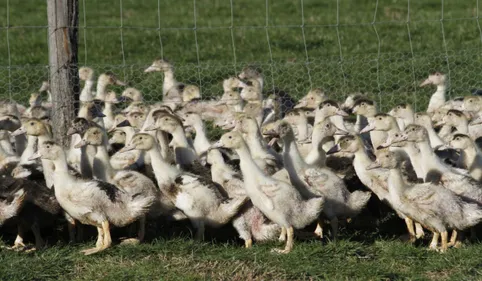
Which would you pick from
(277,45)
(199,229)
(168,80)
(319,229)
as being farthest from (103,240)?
(277,45)

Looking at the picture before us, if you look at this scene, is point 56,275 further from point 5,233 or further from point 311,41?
point 311,41

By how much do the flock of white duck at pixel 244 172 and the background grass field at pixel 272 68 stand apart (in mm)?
258

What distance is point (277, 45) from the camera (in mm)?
18359

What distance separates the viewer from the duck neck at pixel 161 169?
981 cm

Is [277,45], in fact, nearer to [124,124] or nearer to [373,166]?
[124,124]

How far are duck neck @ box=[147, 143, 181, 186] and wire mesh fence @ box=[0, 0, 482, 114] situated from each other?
159 centimetres

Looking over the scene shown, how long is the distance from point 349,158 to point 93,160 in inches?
94.4

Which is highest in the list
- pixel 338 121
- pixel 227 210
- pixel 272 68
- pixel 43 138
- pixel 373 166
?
pixel 272 68

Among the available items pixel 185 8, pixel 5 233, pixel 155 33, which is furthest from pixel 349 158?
pixel 185 8

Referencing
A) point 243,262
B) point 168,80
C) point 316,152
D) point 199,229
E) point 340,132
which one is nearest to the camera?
point 243,262

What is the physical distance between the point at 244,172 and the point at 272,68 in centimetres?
372

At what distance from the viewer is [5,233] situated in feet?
32.0

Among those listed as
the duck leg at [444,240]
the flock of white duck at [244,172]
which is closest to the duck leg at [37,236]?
the flock of white duck at [244,172]

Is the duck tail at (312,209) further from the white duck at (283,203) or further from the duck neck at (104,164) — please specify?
the duck neck at (104,164)
